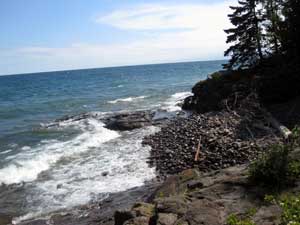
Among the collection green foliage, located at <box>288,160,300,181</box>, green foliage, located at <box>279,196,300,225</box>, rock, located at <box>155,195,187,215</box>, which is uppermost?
green foliage, located at <box>288,160,300,181</box>

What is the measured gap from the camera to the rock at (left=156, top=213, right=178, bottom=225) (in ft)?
21.8

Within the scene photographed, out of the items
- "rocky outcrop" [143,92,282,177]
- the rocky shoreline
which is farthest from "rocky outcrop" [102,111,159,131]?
"rocky outcrop" [143,92,282,177]

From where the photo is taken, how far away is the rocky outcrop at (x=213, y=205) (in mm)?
6453

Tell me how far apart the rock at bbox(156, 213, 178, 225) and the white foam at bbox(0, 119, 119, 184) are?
34.7ft

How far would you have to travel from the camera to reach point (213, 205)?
7023 millimetres

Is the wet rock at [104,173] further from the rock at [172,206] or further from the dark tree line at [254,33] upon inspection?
the dark tree line at [254,33]

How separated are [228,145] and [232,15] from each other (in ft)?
45.4

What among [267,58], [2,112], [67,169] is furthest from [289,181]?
[2,112]

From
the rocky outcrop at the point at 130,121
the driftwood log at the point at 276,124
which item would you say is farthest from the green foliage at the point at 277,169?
the rocky outcrop at the point at 130,121

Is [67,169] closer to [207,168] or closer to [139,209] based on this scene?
[207,168]

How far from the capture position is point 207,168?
13.9 m

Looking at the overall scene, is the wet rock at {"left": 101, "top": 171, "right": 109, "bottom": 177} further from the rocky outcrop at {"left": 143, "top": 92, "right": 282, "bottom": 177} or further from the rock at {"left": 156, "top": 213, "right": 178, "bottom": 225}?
the rock at {"left": 156, "top": 213, "right": 178, "bottom": 225}

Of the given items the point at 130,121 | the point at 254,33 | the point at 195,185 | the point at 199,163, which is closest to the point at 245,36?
the point at 254,33

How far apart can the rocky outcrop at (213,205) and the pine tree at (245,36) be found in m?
19.2
